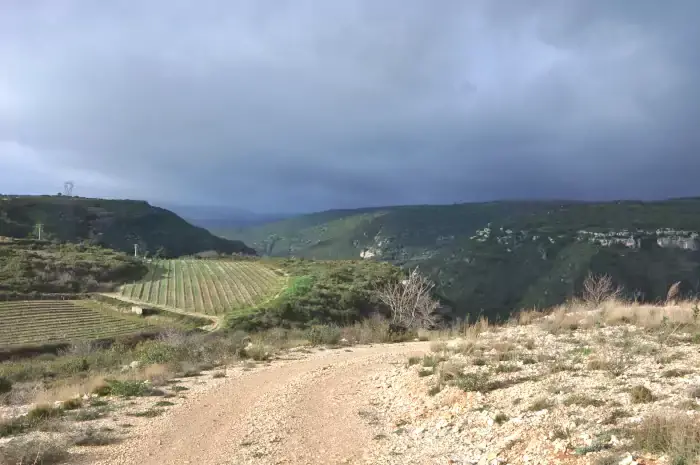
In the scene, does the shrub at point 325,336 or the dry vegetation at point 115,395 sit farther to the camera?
the shrub at point 325,336

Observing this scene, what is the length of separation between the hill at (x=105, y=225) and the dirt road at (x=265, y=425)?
13383cm

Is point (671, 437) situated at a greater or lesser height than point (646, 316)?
greater

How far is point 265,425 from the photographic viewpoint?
1016 centimetres

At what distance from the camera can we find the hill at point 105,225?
142625 millimetres

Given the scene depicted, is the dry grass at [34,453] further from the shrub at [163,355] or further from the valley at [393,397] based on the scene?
the shrub at [163,355]

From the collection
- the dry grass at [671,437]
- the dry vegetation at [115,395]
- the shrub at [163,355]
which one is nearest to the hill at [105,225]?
the shrub at [163,355]

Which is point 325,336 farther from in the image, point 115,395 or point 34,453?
point 34,453

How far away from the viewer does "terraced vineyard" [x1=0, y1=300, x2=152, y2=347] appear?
159ft

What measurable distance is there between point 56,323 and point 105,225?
119 m

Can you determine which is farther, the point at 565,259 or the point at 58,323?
the point at 565,259

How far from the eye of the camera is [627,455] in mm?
6258

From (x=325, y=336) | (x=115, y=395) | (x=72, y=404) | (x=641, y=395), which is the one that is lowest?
(x=325, y=336)

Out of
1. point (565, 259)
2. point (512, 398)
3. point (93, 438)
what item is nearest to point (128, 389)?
point (93, 438)

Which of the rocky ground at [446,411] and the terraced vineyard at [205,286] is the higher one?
the rocky ground at [446,411]
